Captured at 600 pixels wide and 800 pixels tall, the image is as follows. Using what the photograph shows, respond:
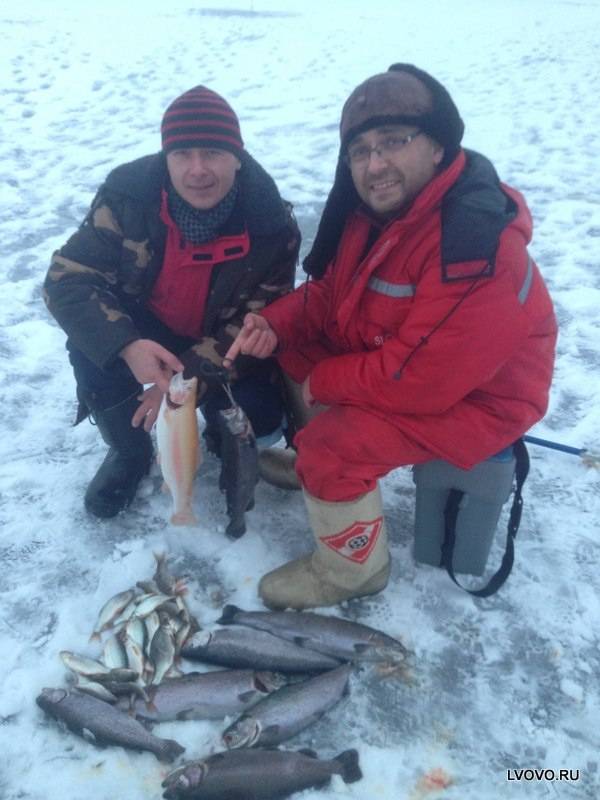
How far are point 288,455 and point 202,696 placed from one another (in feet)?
4.25

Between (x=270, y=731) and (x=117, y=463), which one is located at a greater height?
(x=117, y=463)

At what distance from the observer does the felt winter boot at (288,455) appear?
126 inches

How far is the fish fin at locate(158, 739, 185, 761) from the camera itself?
2232 millimetres

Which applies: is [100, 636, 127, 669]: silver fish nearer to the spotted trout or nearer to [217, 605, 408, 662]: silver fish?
[217, 605, 408, 662]: silver fish

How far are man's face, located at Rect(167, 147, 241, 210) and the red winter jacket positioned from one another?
58 centimetres

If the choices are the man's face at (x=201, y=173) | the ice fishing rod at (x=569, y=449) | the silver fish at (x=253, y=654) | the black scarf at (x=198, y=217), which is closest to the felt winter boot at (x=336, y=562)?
the silver fish at (x=253, y=654)

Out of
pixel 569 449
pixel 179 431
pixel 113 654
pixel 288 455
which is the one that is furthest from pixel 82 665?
pixel 569 449

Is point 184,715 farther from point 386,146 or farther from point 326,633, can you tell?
point 386,146

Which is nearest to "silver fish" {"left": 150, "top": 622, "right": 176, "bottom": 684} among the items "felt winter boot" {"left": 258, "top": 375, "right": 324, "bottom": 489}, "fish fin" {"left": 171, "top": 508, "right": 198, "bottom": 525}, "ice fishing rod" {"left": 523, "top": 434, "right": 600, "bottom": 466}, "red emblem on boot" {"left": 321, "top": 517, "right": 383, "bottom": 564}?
"fish fin" {"left": 171, "top": 508, "right": 198, "bottom": 525}

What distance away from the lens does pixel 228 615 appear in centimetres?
266

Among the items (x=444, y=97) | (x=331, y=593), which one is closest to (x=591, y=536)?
(x=331, y=593)

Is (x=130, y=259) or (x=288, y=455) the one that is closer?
(x=130, y=259)

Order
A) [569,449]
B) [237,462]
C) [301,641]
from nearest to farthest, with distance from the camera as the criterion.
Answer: [301,641] < [237,462] < [569,449]

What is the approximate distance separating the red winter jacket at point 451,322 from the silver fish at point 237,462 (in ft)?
1.19
